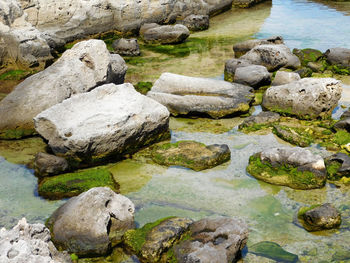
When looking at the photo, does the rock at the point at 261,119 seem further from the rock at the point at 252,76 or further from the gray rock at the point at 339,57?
the gray rock at the point at 339,57

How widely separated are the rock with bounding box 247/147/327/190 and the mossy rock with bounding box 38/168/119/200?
9.60 ft

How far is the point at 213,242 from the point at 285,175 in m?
2.89

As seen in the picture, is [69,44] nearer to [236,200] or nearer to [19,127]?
[19,127]

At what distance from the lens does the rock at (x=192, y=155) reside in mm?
9852

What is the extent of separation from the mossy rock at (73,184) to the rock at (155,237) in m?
1.79

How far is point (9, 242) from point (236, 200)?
4603mm

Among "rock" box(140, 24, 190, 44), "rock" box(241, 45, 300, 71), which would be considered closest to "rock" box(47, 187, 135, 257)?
"rock" box(241, 45, 300, 71)

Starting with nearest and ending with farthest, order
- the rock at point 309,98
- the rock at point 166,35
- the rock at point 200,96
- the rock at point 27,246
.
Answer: the rock at point 27,246
the rock at point 309,98
the rock at point 200,96
the rock at point 166,35

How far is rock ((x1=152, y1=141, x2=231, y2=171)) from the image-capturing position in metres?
9.85

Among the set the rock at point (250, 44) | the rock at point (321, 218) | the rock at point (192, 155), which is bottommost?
the rock at point (250, 44)

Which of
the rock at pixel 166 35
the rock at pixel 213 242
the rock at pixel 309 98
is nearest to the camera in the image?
the rock at pixel 213 242

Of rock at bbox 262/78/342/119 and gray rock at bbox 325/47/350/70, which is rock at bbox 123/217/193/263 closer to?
rock at bbox 262/78/342/119

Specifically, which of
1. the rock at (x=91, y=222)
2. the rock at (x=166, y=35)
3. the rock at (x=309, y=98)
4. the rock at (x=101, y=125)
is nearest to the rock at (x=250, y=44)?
the rock at (x=166, y=35)

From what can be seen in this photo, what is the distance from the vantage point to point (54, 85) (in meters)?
11.8
